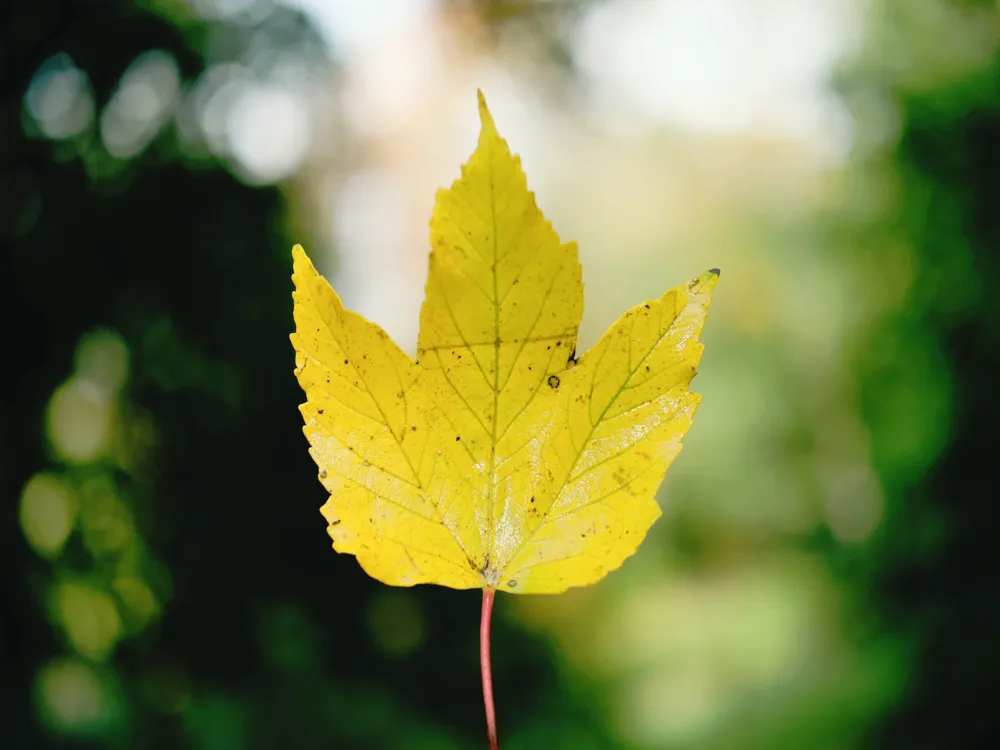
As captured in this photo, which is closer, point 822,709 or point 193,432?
point 193,432

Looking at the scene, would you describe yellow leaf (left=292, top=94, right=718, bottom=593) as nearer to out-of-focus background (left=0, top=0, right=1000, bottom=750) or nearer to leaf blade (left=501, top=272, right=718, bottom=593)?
leaf blade (left=501, top=272, right=718, bottom=593)

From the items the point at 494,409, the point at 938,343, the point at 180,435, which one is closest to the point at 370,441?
the point at 494,409

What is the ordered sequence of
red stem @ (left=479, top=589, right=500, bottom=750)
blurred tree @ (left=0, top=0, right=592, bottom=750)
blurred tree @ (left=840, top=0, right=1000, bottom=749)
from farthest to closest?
blurred tree @ (left=840, top=0, right=1000, bottom=749)
blurred tree @ (left=0, top=0, right=592, bottom=750)
red stem @ (left=479, top=589, right=500, bottom=750)

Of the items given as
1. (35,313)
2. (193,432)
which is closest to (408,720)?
(193,432)

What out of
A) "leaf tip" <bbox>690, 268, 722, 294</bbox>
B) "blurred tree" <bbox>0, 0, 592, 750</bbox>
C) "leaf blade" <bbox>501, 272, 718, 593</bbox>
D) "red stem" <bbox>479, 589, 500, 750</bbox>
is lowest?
"red stem" <bbox>479, 589, 500, 750</bbox>

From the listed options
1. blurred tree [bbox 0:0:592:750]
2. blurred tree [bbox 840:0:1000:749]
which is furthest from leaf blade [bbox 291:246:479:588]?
blurred tree [bbox 840:0:1000:749]

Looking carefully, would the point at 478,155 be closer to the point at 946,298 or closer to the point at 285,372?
the point at 285,372
